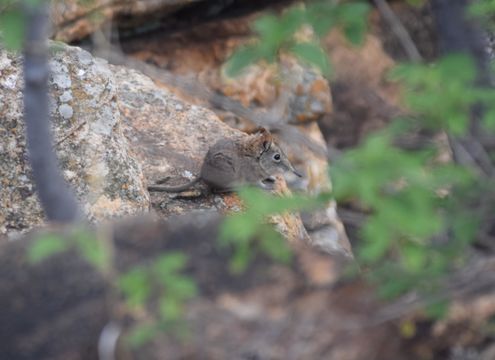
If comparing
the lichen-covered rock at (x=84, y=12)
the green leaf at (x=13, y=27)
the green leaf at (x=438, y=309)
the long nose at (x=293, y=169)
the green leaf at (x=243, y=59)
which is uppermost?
the green leaf at (x=13, y=27)

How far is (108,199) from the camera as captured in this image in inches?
237

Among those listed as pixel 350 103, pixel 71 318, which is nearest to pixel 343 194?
pixel 71 318

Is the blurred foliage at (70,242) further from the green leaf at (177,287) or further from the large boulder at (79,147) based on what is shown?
the large boulder at (79,147)

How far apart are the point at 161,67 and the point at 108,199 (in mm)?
5049

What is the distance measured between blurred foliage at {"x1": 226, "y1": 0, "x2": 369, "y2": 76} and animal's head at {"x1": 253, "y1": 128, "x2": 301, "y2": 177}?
6150mm

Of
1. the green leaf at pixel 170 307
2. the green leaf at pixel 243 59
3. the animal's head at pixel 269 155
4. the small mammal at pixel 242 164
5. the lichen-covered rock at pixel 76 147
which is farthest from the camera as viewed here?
the animal's head at pixel 269 155

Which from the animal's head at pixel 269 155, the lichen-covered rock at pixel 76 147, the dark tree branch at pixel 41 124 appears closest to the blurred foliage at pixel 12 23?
the dark tree branch at pixel 41 124

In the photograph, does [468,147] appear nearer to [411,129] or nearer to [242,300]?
[411,129]

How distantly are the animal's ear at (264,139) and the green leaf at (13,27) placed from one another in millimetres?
6489

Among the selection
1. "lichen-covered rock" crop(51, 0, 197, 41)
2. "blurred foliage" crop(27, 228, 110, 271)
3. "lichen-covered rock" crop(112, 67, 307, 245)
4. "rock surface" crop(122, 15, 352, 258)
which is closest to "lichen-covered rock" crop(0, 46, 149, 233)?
"lichen-covered rock" crop(112, 67, 307, 245)

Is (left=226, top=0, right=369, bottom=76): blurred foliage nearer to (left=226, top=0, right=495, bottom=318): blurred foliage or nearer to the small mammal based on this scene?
(left=226, top=0, right=495, bottom=318): blurred foliage

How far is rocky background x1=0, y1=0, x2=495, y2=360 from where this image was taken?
3.77 metres

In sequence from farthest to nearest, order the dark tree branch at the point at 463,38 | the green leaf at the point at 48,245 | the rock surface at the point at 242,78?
the rock surface at the point at 242,78
the dark tree branch at the point at 463,38
the green leaf at the point at 48,245

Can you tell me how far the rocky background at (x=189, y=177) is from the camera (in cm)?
377
